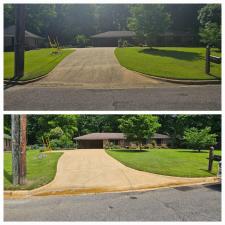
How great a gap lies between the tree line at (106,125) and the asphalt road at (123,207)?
63.4 feet

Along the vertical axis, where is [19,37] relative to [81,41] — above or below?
below

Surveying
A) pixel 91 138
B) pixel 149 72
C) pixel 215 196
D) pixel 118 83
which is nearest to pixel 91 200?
pixel 215 196

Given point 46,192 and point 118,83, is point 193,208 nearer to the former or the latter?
point 46,192

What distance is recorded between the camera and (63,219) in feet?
23.3

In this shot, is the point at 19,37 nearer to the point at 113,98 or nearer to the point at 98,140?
the point at 113,98

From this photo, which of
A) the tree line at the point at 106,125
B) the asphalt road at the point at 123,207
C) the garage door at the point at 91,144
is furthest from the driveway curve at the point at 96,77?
the garage door at the point at 91,144

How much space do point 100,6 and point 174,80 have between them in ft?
179

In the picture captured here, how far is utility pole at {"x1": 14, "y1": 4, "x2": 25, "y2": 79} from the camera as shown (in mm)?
15952

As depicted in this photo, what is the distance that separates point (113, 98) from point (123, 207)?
565 cm

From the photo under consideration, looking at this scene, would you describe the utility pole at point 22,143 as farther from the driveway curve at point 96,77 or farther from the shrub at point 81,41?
the shrub at point 81,41

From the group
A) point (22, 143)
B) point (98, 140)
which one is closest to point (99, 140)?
point (98, 140)

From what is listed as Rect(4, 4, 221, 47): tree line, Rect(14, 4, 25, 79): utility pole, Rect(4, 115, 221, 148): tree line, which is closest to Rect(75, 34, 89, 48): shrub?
Rect(4, 4, 221, 47): tree line

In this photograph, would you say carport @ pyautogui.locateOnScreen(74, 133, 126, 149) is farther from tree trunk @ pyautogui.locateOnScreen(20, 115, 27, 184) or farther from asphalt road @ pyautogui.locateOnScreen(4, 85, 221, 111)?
tree trunk @ pyautogui.locateOnScreen(20, 115, 27, 184)

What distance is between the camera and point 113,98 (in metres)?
12.8
